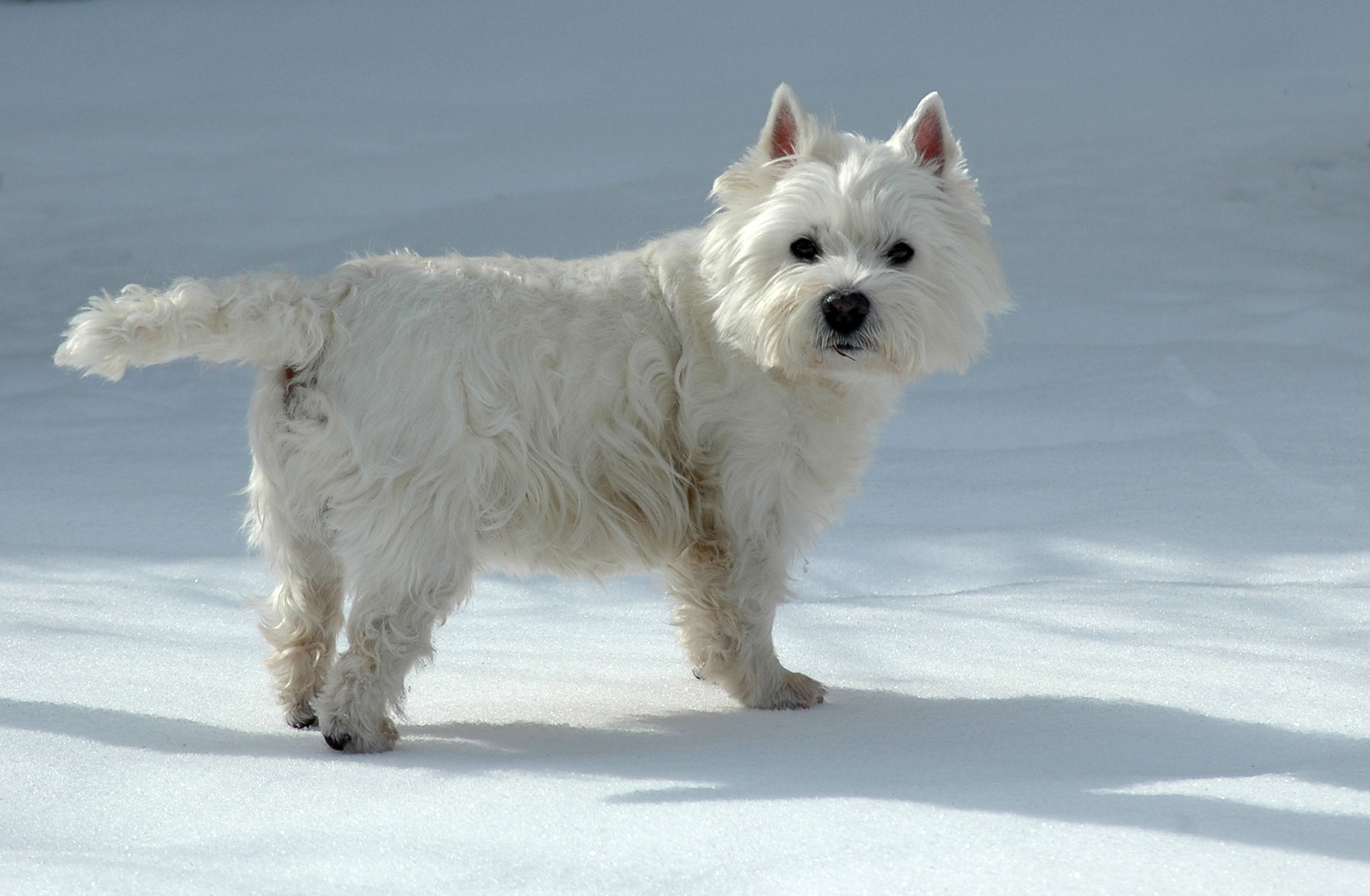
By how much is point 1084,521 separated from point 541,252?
4.26 meters

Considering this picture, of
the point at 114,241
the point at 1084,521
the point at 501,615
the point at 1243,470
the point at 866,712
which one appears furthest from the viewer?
the point at 114,241

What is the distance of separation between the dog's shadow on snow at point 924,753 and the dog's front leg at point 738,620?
0.26 ft

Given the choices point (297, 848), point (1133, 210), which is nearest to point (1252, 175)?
point (1133, 210)

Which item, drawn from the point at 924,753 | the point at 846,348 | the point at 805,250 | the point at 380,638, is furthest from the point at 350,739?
the point at 805,250

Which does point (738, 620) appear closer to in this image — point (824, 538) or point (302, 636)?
point (302, 636)

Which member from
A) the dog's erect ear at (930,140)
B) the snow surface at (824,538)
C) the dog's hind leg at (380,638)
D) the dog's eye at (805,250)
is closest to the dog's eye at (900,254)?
the dog's eye at (805,250)

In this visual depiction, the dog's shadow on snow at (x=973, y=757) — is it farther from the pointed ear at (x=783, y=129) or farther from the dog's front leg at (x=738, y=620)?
the pointed ear at (x=783, y=129)

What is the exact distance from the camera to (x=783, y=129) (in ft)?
11.2

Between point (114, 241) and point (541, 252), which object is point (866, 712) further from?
→ point (114, 241)

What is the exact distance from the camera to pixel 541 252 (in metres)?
8.37

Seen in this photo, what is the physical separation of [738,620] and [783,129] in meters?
1.20

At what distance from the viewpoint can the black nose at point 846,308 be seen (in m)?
3.04

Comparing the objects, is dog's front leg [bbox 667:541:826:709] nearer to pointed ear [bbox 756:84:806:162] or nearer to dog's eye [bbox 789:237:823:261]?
dog's eye [bbox 789:237:823:261]

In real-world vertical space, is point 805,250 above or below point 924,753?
above
